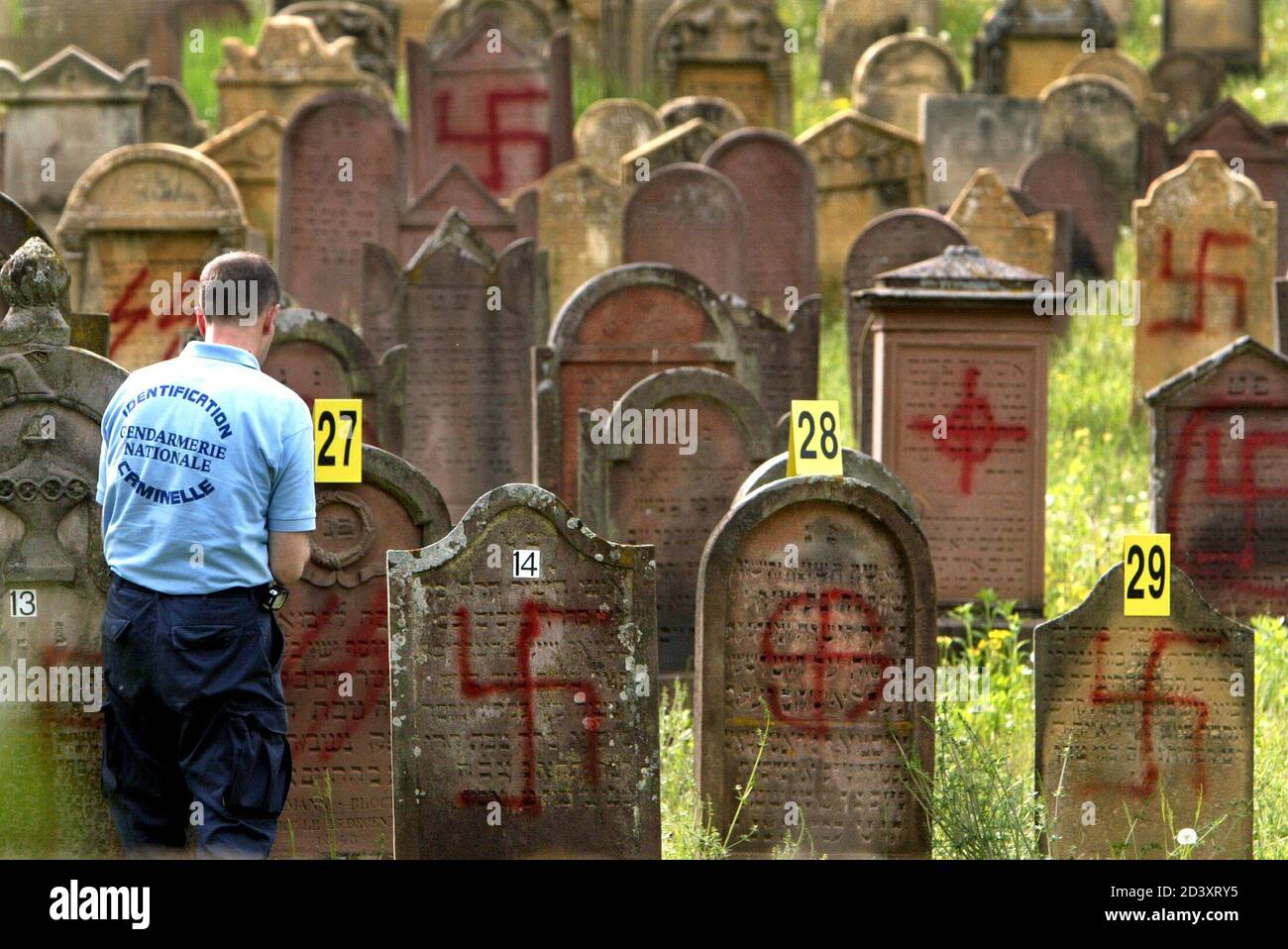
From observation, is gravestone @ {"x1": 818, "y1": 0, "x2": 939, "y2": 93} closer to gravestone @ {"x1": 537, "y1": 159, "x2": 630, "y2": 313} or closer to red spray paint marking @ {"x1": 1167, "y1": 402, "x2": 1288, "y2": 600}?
gravestone @ {"x1": 537, "y1": 159, "x2": 630, "y2": 313}

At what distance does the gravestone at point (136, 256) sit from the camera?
1047 cm

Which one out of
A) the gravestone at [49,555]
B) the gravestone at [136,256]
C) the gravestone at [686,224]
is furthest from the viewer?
the gravestone at [686,224]

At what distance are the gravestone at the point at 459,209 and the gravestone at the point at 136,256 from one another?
268 cm

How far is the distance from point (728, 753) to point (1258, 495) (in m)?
3.75

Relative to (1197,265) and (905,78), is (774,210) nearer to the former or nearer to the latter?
(1197,265)

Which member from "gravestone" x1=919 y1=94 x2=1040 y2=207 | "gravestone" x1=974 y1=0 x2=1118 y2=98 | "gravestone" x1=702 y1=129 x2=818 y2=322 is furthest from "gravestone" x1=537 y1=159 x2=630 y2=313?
"gravestone" x1=974 y1=0 x2=1118 y2=98

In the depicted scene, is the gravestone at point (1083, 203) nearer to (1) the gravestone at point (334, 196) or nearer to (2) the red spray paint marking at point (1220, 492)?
(1) the gravestone at point (334, 196)

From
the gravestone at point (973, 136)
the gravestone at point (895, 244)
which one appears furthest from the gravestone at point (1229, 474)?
the gravestone at point (973, 136)

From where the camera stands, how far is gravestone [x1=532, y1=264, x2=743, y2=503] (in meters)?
8.76

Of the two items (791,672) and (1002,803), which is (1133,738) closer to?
(1002,803)

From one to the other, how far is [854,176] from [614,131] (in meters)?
2.51

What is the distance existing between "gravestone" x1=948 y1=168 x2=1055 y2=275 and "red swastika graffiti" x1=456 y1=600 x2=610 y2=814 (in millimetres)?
8006

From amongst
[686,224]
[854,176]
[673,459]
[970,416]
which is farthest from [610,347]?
[854,176]
